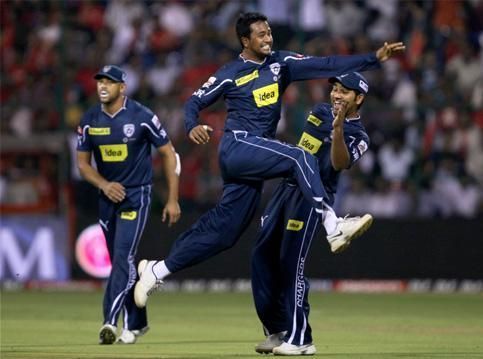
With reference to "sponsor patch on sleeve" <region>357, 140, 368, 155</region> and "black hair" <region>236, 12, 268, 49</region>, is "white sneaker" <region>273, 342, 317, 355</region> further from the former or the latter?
"black hair" <region>236, 12, 268, 49</region>

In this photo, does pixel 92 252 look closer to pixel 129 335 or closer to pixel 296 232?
pixel 129 335

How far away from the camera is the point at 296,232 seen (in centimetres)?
996

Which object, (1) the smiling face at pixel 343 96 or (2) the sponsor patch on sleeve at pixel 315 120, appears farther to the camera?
(2) the sponsor patch on sleeve at pixel 315 120

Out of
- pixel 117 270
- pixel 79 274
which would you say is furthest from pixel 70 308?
pixel 117 270

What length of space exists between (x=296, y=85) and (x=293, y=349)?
10.5m

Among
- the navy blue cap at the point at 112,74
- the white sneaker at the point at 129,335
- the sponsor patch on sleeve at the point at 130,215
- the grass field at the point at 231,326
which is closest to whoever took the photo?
the grass field at the point at 231,326

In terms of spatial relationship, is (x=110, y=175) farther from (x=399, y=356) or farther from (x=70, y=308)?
(x=70, y=308)

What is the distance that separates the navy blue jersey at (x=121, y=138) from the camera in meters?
11.8

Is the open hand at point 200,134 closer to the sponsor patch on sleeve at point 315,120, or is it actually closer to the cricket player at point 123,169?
the sponsor patch on sleeve at point 315,120

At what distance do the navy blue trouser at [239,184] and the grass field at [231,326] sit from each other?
844 mm

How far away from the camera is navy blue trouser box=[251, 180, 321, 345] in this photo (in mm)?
9961

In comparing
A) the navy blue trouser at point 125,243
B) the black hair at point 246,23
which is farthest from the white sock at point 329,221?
the navy blue trouser at point 125,243

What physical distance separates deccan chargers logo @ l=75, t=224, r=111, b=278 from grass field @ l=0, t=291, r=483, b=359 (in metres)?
0.70

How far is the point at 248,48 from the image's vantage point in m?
9.93
